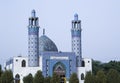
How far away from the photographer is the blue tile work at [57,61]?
47906mm

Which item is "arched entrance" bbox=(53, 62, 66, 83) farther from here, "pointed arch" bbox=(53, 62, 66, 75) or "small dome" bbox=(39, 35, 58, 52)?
"small dome" bbox=(39, 35, 58, 52)

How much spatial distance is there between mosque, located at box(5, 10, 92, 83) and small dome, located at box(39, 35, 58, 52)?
57.7 inches

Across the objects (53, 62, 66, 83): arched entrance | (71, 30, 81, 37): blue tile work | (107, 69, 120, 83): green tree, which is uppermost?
(71, 30, 81, 37): blue tile work

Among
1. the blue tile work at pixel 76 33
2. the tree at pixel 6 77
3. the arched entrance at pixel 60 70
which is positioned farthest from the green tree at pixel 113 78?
the tree at pixel 6 77

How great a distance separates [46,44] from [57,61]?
4.32m

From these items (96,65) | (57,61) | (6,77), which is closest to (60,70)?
(57,61)

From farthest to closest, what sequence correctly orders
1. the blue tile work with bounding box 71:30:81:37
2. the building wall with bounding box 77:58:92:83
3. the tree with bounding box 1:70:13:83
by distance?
the blue tile work with bounding box 71:30:81:37 < the building wall with bounding box 77:58:92:83 < the tree with bounding box 1:70:13:83

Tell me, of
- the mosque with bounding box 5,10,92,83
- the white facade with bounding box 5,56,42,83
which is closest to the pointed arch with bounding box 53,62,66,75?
Result: the mosque with bounding box 5,10,92,83

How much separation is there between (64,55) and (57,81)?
7814mm

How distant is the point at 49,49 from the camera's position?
170ft

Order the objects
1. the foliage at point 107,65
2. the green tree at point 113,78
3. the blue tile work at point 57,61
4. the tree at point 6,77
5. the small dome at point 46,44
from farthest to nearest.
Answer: the foliage at point 107,65 < the small dome at point 46,44 < the blue tile work at point 57,61 < the green tree at point 113,78 < the tree at point 6,77

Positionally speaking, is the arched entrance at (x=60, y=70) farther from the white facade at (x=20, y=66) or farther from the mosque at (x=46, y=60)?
the white facade at (x=20, y=66)

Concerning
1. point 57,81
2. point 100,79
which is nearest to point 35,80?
point 57,81

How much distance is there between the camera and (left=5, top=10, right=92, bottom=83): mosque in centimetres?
4812
